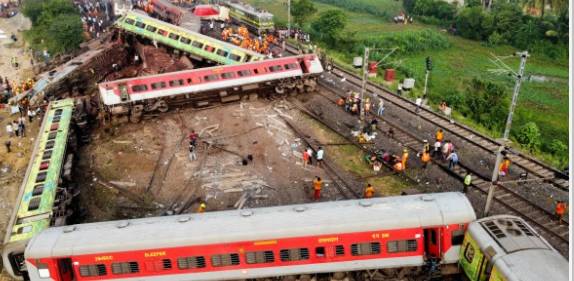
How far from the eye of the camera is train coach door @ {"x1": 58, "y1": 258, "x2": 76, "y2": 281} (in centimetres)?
1826

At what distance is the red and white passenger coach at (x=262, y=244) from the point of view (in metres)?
18.2

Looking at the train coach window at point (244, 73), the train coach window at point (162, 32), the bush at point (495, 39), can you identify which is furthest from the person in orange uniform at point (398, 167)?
the bush at point (495, 39)

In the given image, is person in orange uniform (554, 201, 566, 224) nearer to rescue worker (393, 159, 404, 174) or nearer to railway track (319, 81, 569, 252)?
railway track (319, 81, 569, 252)

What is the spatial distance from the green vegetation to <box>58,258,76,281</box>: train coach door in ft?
139

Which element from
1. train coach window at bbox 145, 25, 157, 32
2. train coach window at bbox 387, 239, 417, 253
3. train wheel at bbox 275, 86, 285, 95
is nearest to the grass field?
train wheel at bbox 275, 86, 285, 95

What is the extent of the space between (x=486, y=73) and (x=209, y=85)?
29115mm

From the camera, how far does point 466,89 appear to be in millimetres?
43469

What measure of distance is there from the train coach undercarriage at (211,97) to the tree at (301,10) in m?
23.4

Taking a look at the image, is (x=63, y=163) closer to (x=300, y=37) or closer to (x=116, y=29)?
(x=116, y=29)

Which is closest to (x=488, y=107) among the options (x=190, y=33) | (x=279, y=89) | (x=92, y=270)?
(x=279, y=89)

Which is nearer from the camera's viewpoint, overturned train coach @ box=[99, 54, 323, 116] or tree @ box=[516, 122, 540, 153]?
tree @ box=[516, 122, 540, 153]

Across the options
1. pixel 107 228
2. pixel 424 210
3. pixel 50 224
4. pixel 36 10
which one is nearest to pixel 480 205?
pixel 424 210

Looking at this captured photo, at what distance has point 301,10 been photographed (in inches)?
2414

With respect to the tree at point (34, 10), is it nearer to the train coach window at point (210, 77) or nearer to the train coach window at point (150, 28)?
the train coach window at point (150, 28)
